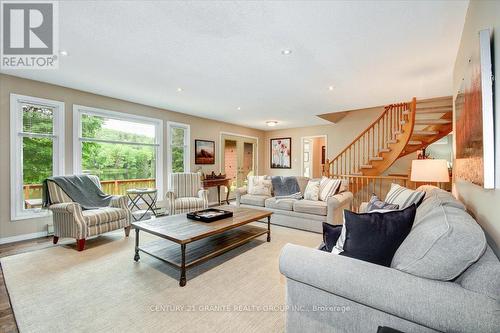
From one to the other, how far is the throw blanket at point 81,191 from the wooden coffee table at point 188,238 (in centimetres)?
132

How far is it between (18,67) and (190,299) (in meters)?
3.74

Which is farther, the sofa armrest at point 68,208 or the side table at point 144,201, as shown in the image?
the side table at point 144,201

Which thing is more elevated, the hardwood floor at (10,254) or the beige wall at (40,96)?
the beige wall at (40,96)

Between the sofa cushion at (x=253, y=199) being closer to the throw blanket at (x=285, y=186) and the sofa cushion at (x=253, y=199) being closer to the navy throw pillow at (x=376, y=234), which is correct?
the throw blanket at (x=285, y=186)

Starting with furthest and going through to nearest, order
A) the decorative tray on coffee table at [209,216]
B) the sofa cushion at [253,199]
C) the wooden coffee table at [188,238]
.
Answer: the sofa cushion at [253,199] < the decorative tray on coffee table at [209,216] < the wooden coffee table at [188,238]

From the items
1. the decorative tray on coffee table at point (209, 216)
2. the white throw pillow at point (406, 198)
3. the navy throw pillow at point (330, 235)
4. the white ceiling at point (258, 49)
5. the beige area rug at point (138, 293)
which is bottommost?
the beige area rug at point (138, 293)

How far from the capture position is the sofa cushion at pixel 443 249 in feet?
3.10

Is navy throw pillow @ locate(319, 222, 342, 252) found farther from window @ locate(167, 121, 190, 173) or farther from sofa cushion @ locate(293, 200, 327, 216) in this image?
window @ locate(167, 121, 190, 173)

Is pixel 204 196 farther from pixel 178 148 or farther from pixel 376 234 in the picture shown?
pixel 376 234

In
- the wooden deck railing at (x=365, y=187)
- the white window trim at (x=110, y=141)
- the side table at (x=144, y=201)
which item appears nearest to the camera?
the white window trim at (x=110, y=141)

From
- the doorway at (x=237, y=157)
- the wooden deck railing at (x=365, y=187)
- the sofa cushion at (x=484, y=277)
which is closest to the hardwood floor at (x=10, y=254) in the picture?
the sofa cushion at (x=484, y=277)

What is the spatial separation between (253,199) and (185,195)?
1407 mm

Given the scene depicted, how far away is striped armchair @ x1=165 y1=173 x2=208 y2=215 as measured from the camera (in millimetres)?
4242

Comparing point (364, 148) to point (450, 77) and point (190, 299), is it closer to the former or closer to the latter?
point (450, 77)
